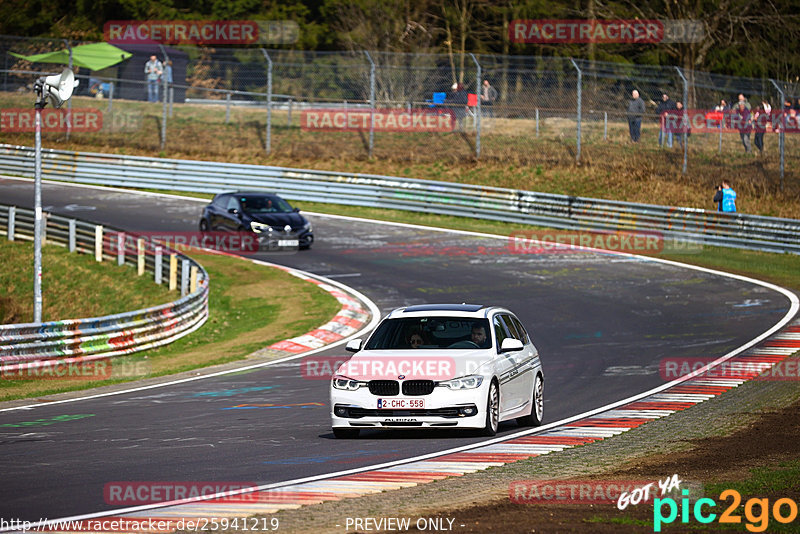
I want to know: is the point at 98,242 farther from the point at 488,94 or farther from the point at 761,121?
the point at 761,121

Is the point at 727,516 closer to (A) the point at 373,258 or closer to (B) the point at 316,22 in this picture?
(A) the point at 373,258

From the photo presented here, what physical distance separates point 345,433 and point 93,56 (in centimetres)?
4228

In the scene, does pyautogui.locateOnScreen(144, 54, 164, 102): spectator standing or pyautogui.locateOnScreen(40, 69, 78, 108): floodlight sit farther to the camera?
pyautogui.locateOnScreen(144, 54, 164, 102): spectator standing

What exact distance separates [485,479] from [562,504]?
141 cm

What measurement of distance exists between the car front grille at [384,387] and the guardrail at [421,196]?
66.4 ft

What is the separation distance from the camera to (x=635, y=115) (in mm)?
34656

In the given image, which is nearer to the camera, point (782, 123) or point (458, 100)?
point (782, 123)

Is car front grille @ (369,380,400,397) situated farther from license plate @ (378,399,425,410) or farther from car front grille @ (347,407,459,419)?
car front grille @ (347,407,459,419)

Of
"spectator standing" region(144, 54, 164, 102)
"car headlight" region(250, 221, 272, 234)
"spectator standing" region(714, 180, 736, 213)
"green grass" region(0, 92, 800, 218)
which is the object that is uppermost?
"spectator standing" region(144, 54, 164, 102)

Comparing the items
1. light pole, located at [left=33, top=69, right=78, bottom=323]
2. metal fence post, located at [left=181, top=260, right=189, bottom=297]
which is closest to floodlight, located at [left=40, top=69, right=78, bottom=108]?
light pole, located at [left=33, top=69, right=78, bottom=323]

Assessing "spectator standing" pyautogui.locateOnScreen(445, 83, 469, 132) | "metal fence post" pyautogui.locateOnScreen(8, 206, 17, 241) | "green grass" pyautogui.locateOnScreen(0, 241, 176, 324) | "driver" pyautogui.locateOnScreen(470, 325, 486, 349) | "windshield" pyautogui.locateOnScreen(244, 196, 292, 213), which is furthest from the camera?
"spectator standing" pyautogui.locateOnScreen(445, 83, 469, 132)

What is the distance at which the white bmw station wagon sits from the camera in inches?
432

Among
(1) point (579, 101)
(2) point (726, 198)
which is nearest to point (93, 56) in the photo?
(1) point (579, 101)

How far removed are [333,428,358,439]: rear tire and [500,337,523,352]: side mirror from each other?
1815 mm
